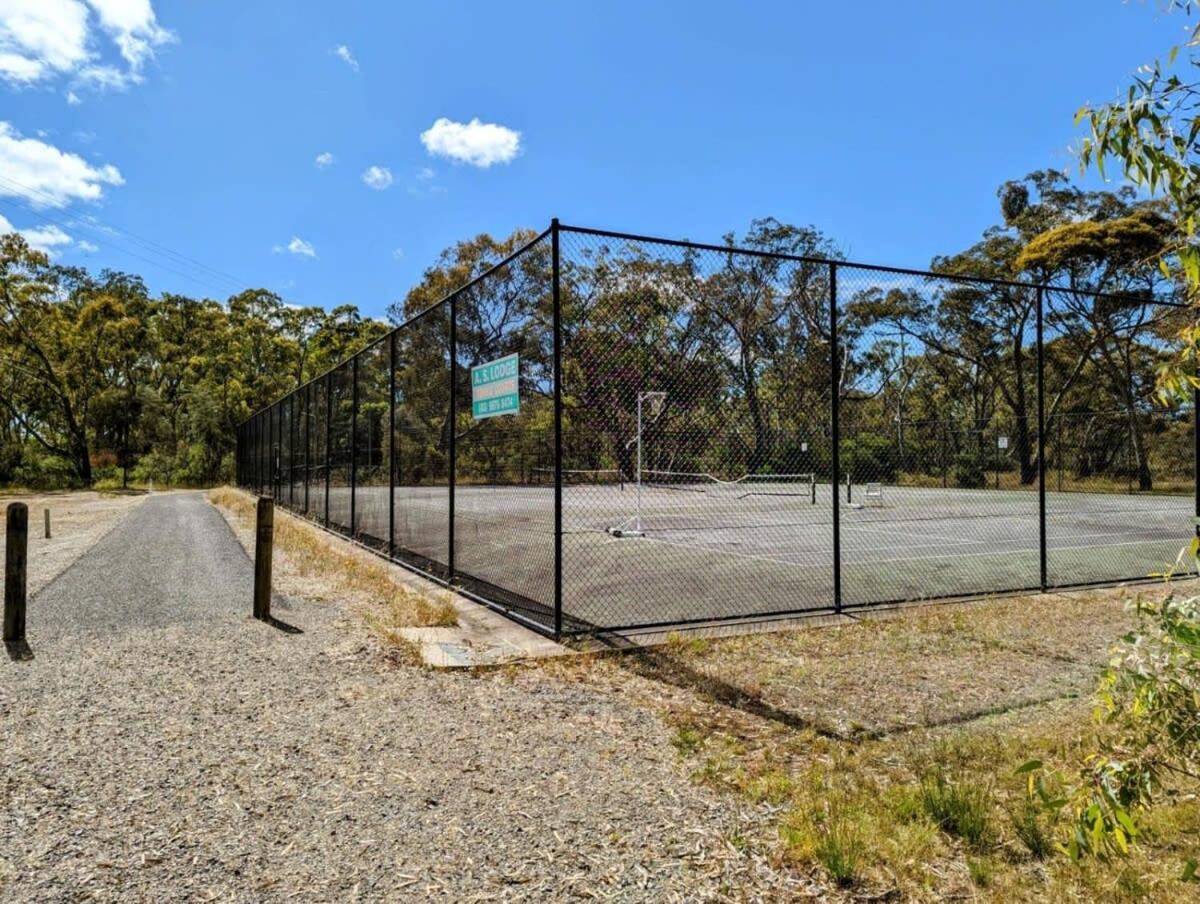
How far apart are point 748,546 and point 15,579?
7.40 m

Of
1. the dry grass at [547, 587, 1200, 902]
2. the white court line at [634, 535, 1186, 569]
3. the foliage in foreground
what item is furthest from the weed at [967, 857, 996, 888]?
the white court line at [634, 535, 1186, 569]

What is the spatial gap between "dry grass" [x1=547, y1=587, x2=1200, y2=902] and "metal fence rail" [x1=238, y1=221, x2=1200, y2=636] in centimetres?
88

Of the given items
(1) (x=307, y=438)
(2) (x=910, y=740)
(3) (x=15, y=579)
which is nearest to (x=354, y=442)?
(1) (x=307, y=438)

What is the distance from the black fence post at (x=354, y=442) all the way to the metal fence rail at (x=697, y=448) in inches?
2.0

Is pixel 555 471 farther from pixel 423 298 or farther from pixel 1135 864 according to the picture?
pixel 423 298

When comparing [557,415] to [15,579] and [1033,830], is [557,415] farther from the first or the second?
[15,579]

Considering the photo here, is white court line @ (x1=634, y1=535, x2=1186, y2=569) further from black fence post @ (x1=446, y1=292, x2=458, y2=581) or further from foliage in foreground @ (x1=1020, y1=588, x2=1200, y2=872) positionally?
foliage in foreground @ (x1=1020, y1=588, x2=1200, y2=872)

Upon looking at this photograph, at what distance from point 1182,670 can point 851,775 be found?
1.69m

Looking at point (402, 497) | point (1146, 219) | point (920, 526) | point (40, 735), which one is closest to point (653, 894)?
point (40, 735)

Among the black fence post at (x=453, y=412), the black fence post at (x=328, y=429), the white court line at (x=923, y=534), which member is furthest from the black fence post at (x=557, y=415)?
the black fence post at (x=328, y=429)

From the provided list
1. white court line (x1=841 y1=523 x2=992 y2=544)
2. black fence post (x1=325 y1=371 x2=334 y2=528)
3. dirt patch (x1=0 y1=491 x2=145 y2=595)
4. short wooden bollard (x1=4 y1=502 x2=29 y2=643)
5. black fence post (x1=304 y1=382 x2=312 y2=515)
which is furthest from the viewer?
black fence post (x1=304 y1=382 x2=312 y2=515)

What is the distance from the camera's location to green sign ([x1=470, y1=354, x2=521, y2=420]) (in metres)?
5.59

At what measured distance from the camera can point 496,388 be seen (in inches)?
231

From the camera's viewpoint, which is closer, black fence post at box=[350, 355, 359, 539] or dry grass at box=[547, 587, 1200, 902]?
dry grass at box=[547, 587, 1200, 902]
